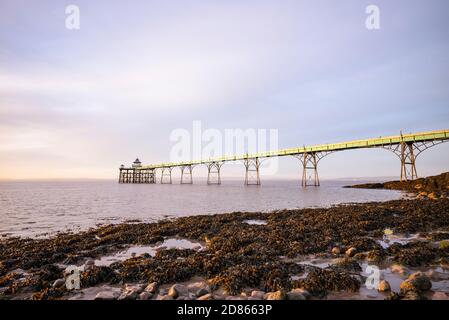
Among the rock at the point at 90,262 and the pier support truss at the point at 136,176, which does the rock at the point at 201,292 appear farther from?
the pier support truss at the point at 136,176

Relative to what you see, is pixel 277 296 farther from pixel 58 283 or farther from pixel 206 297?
pixel 58 283

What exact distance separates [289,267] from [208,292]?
7.88 ft

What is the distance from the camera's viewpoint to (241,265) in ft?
20.6

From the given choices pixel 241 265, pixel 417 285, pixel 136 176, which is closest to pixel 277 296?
pixel 241 265

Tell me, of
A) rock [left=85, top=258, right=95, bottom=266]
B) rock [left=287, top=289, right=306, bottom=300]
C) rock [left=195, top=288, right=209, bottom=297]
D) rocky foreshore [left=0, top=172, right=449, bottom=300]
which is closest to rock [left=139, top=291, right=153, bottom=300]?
rocky foreshore [left=0, top=172, right=449, bottom=300]

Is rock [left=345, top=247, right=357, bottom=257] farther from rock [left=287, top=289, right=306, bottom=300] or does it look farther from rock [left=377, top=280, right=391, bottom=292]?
rock [left=287, top=289, right=306, bottom=300]

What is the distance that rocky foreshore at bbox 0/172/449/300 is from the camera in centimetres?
484

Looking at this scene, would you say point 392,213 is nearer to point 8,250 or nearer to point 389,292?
point 389,292

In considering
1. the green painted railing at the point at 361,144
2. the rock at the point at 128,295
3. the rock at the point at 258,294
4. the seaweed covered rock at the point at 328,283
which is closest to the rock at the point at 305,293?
the seaweed covered rock at the point at 328,283

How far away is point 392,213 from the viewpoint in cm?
1476

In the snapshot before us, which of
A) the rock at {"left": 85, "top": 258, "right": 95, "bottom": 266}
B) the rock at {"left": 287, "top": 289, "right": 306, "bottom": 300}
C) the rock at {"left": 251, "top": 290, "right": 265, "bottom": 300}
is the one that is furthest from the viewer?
the rock at {"left": 85, "top": 258, "right": 95, "bottom": 266}
